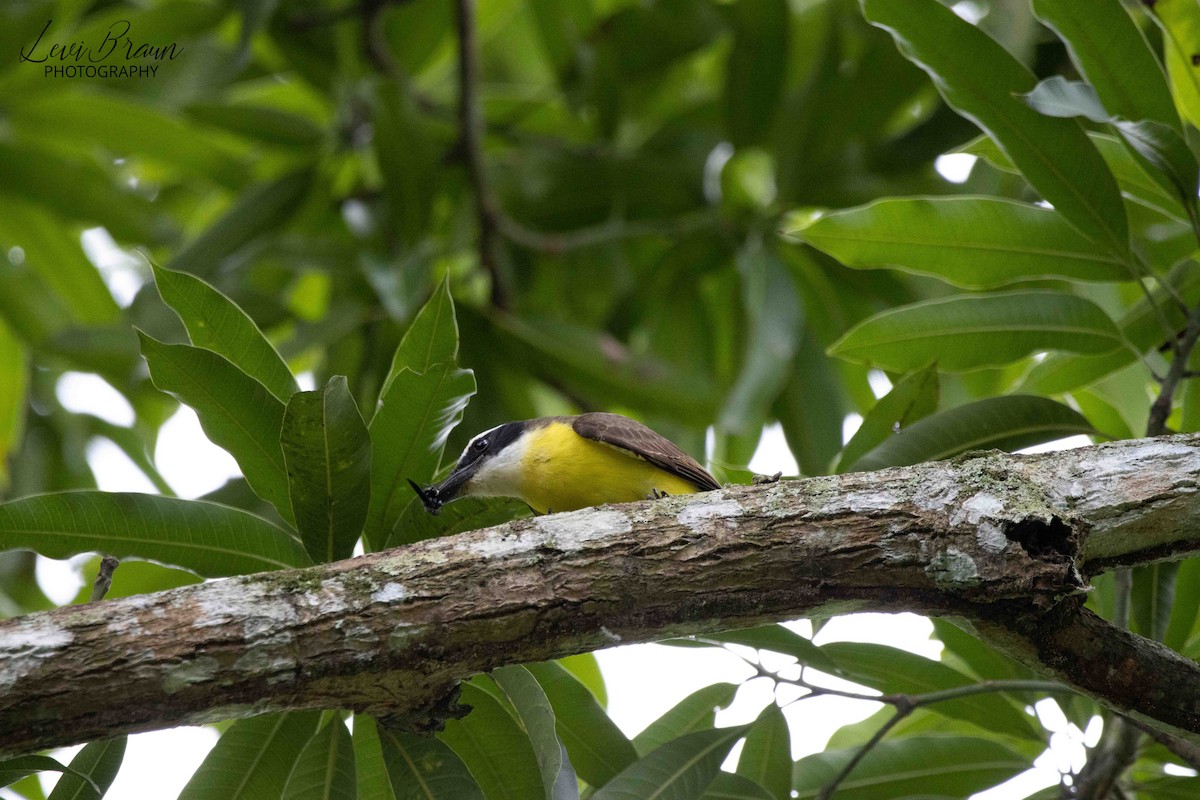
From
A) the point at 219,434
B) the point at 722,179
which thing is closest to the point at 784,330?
the point at 722,179

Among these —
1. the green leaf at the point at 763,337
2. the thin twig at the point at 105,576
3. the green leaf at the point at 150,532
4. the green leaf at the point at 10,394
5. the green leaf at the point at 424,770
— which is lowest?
the green leaf at the point at 424,770

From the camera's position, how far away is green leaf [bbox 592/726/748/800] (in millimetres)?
2623

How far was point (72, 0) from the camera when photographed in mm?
5148

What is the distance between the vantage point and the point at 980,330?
329cm

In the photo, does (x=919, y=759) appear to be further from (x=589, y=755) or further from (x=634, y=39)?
(x=634, y=39)

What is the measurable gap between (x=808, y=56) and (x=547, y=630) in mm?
4640

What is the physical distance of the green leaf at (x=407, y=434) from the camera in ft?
8.54

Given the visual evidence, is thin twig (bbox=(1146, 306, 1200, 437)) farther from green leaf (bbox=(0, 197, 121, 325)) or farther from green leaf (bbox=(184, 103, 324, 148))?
green leaf (bbox=(0, 197, 121, 325))

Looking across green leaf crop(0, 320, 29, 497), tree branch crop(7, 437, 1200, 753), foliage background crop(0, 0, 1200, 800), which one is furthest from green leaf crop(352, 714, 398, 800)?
green leaf crop(0, 320, 29, 497)

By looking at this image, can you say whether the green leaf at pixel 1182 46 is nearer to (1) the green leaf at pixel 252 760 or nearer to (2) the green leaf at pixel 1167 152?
(2) the green leaf at pixel 1167 152

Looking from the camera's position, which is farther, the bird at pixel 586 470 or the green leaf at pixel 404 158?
the green leaf at pixel 404 158

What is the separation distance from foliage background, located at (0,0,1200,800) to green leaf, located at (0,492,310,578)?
0.01m

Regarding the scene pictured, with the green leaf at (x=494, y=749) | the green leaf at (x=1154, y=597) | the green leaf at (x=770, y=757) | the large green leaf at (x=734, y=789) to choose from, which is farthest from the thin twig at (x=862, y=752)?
the green leaf at (x=494, y=749)

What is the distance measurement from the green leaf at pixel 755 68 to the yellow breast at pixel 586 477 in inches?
88.1
